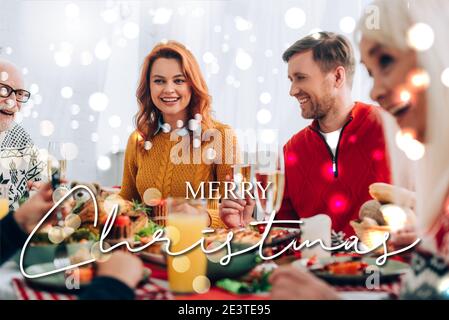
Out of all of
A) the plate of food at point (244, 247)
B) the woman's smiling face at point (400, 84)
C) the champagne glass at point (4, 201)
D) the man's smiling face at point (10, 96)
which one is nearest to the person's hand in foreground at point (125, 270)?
the plate of food at point (244, 247)

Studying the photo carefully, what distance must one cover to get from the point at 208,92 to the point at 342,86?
37 cm

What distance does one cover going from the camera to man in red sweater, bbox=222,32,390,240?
50.4 inches

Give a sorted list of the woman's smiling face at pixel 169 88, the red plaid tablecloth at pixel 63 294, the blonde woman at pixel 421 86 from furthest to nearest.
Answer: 1. the woman's smiling face at pixel 169 88
2. the blonde woman at pixel 421 86
3. the red plaid tablecloth at pixel 63 294

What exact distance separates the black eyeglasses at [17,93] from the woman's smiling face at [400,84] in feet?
2.87

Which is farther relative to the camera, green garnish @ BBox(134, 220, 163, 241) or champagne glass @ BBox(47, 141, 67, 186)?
Result: champagne glass @ BBox(47, 141, 67, 186)

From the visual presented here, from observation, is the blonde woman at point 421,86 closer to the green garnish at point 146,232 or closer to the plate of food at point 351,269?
the plate of food at point 351,269

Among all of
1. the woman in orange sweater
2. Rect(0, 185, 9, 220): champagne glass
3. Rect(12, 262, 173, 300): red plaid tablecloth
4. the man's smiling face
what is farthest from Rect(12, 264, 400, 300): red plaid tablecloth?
the man's smiling face

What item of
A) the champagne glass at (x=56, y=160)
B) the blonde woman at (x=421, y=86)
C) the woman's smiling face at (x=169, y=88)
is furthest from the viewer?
the woman's smiling face at (x=169, y=88)

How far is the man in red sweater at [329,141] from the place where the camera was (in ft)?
4.20

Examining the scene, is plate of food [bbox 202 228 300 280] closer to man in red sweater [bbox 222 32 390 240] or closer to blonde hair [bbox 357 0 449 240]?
man in red sweater [bbox 222 32 390 240]

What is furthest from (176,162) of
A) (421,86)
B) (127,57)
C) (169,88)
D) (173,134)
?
(421,86)

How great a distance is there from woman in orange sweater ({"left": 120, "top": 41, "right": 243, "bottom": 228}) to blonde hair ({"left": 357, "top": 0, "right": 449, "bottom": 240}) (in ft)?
1.55

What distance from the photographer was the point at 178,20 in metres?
1.30

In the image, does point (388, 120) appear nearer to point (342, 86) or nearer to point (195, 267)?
point (342, 86)
